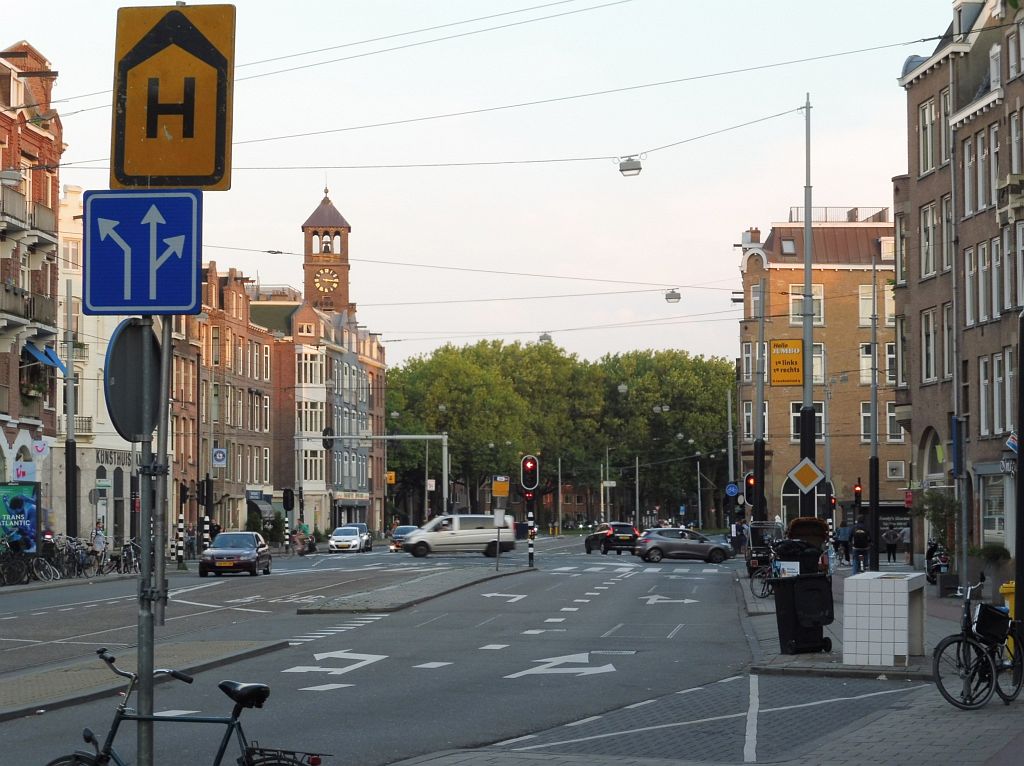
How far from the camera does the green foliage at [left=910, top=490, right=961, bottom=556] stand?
40188 millimetres

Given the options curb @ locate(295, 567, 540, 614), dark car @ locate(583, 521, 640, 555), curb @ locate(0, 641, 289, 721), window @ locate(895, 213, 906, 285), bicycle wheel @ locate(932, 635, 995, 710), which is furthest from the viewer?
dark car @ locate(583, 521, 640, 555)

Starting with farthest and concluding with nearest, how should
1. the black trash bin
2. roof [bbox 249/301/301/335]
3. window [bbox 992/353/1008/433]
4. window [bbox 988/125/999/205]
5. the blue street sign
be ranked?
roof [bbox 249/301/301/335]
window [bbox 988/125/999/205]
window [bbox 992/353/1008/433]
the black trash bin
the blue street sign

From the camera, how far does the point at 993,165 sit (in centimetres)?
4684

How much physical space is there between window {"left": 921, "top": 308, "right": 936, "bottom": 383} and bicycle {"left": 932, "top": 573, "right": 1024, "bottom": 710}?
38684mm

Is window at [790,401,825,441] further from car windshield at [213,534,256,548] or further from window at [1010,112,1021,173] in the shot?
window at [1010,112,1021,173]

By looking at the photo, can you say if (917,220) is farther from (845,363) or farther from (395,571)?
(845,363)

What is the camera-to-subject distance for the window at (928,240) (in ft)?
174

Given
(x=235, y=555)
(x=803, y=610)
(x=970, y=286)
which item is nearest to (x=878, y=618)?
(x=803, y=610)

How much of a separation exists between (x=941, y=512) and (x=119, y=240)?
3508cm

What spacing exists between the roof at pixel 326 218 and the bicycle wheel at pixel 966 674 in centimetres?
12104

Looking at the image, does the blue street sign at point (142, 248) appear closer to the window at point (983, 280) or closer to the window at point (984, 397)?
the window at point (984, 397)

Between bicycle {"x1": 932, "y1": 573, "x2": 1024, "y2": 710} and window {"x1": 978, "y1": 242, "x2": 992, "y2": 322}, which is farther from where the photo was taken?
window {"x1": 978, "y1": 242, "x2": 992, "y2": 322}

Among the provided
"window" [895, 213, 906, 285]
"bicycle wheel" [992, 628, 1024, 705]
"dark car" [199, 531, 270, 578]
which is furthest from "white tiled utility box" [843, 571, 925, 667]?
"window" [895, 213, 906, 285]

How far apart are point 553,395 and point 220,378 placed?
2208 inches
